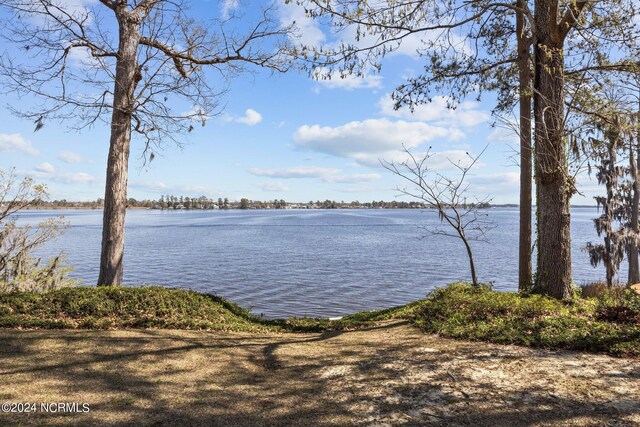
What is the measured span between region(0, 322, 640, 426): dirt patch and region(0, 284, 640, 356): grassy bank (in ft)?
1.51

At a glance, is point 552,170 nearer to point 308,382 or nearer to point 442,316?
point 442,316

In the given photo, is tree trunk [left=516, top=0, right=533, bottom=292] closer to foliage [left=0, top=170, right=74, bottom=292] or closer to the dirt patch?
the dirt patch

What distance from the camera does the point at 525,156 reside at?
10.7m

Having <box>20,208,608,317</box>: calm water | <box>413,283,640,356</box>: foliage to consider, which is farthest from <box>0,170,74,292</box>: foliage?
<box>413,283,640,356</box>: foliage

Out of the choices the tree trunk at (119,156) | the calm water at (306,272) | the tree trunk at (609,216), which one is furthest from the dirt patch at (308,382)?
the tree trunk at (609,216)

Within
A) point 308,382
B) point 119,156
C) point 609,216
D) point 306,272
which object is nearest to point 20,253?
point 119,156

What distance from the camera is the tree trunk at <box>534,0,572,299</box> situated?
9148 mm

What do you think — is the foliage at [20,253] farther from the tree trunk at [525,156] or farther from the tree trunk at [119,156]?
the tree trunk at [525,156]

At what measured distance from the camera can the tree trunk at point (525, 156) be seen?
10.6 meters

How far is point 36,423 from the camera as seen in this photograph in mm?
4223

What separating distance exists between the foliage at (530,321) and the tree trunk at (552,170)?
782 millimetres

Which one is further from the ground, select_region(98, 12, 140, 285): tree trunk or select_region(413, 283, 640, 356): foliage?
select_region(98, 12, 140, 285): tree trunk

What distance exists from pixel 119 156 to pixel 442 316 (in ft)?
27.4

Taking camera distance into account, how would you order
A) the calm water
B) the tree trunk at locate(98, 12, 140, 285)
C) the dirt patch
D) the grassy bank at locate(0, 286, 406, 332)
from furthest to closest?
1. the calm water
2. the tree trunk at locate(98, 12, 140, 285)
3. the grassy bank at locate(0, 286, 406, 332)
4. the dirt patch
